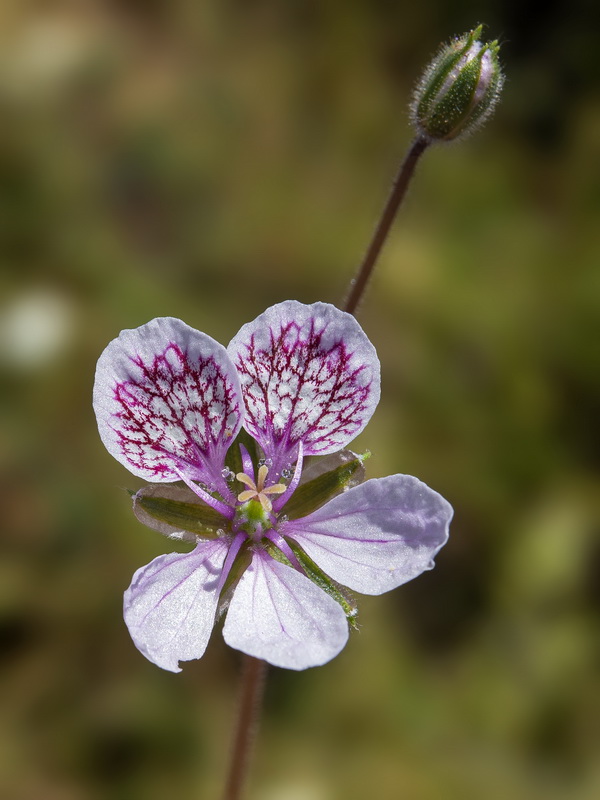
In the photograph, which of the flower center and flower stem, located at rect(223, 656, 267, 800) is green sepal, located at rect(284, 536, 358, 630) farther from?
flower stem, located at rect(223, 656, 267, 800)

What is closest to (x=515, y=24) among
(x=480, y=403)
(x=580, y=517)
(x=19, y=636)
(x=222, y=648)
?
(x=480, y=403)

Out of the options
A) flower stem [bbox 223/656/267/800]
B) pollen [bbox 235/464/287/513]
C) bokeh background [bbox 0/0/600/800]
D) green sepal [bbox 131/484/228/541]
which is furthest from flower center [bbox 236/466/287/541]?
bokeh background [bbox 0/0/600/800]

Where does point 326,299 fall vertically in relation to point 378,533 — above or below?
above

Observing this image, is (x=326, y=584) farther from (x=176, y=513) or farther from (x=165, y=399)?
(x=165, y=399)

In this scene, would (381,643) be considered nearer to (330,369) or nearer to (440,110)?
(330,369)

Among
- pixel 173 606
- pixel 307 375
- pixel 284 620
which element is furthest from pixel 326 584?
pixel 307 375

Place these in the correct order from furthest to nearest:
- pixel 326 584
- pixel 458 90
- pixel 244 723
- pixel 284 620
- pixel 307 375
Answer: pixel 244 723, pixel 458 90, pixel 307 375, pixel 326 584, pixel 284 620
